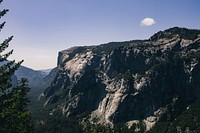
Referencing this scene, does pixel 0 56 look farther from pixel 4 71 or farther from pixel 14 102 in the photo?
pixel 14 102

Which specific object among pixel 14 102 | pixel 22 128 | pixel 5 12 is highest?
pixel 5 12

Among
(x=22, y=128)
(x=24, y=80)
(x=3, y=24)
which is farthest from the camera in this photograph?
(x=24, y=80)

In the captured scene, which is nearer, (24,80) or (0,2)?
(0,2)

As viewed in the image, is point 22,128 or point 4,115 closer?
point 4,115

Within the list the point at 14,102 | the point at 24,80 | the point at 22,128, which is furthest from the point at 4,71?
the point at 24,80

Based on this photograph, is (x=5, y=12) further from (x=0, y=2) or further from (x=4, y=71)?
(x=4, y=71)

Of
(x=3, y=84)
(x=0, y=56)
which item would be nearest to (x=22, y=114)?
(x=3, y=84)

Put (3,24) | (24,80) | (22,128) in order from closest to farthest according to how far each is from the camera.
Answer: (3,24) → (22,128) → (24,80)

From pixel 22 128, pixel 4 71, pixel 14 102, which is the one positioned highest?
pixel 4 71

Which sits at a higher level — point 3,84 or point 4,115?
point 3,84
